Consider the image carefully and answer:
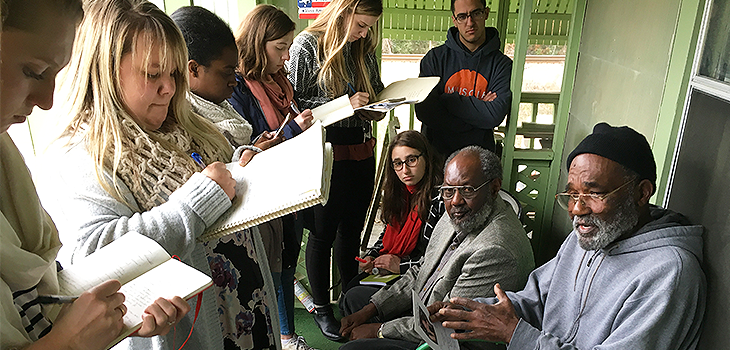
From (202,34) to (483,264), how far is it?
1349mm

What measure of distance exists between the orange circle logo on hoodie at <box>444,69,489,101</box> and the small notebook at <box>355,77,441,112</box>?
12.0 inches

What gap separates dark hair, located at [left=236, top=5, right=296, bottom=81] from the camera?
206cm

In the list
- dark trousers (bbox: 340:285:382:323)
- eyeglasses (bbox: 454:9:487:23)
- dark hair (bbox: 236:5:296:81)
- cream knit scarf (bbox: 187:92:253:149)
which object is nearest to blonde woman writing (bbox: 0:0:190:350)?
cream knit scarf (bbox: 187:92:253:149)

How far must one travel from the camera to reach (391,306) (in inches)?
92.0

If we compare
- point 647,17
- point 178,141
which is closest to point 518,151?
point 647,17

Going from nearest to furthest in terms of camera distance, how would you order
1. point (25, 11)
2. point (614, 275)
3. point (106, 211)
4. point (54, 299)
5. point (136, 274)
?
point (25, 11), point (54, 299), point (136, 274), point (106, 211), point (614, 275)

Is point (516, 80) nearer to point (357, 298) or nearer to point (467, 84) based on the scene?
point (467, 84)

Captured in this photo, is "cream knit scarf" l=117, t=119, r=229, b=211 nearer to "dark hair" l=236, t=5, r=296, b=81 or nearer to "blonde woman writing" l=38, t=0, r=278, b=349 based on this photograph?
"blonde woman writing" l=38, t=0, r=278, b=349

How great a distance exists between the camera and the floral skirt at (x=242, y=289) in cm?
142

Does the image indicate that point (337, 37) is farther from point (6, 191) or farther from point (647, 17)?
point (6, 191)

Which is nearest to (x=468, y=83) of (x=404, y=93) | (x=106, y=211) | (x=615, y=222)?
(x=404, y=93)

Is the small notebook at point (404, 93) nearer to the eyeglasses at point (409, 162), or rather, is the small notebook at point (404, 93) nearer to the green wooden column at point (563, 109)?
the eyeglasses at point (409, 162)

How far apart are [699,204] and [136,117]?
65.9 inches

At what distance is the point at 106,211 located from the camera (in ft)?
3.69
